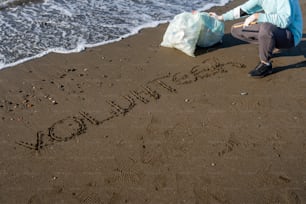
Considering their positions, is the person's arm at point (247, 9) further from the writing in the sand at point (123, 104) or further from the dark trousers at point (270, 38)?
the writing in the sand at point (123, 104)

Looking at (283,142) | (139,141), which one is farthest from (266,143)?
(139,141)

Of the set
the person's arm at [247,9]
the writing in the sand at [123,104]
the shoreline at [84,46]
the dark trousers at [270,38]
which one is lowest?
the shoreline at [84,46]

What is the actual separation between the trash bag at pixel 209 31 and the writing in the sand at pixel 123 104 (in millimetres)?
394

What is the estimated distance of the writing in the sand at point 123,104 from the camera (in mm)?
3996

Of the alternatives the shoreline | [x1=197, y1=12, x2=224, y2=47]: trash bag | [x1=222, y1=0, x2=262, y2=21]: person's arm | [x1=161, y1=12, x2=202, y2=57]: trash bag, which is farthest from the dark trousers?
the shoreline

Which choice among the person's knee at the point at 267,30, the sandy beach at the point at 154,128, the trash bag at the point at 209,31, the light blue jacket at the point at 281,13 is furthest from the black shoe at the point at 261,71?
the trash bag at the point at 209,31

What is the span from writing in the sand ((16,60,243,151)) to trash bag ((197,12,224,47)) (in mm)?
394

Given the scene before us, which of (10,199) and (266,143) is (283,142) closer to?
(266,143)

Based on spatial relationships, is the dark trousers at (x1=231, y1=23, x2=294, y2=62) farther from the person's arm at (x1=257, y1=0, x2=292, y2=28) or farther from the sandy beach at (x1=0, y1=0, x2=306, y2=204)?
the sandy beach at (x1=0, y1=0, x2=306, y2=204)

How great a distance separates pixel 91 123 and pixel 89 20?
3085mm

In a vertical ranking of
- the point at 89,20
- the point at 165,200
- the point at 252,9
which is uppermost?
the point at 252,9

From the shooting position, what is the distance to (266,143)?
12.7ft

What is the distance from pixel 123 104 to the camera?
4.49 metres

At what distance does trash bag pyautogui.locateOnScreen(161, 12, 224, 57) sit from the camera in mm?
5445
